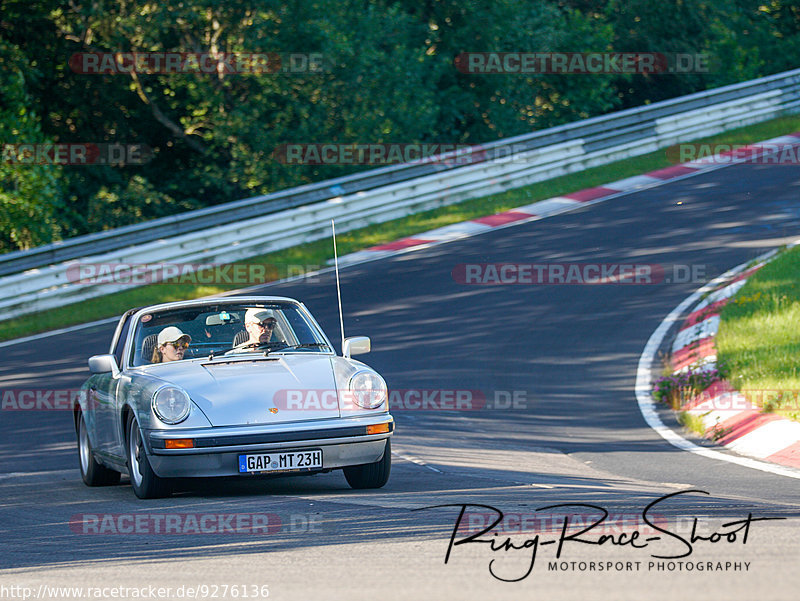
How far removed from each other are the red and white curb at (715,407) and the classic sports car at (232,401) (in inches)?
118

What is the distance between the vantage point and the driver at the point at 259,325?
25.9 feet

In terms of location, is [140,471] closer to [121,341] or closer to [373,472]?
[373,472]

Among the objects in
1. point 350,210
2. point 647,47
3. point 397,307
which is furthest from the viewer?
point 647,47

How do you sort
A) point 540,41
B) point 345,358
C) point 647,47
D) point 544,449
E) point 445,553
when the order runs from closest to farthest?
point 445,553 → point 345,358 → point 544,449 → point 540,41 → point 647,47

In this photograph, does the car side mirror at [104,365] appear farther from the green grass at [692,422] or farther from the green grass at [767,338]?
the green grass at [767,338]

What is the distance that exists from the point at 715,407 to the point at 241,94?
54.3 feet

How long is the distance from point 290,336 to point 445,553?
336cm

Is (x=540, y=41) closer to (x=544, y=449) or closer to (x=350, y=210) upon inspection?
(x=350, y=210)

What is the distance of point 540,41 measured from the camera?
2809cm

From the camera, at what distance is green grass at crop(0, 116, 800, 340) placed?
15891 millimetres

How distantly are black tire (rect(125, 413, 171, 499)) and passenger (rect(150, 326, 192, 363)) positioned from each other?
25.6 inches

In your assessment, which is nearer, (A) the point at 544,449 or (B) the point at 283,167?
(A) the point at 544,449

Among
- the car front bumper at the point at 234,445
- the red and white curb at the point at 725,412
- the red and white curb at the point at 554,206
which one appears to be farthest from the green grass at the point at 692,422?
the red and white curb at the point at 554,206

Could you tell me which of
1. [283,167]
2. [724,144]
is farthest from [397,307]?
[724,144]
